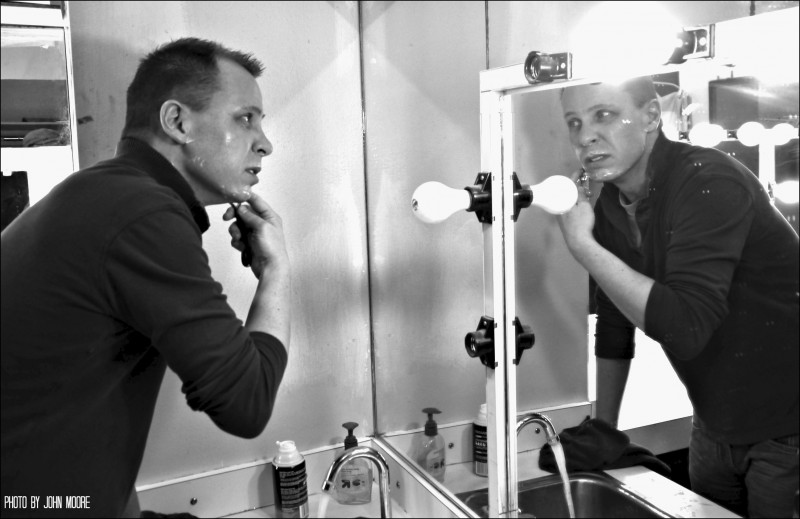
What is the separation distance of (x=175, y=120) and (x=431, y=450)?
75cm

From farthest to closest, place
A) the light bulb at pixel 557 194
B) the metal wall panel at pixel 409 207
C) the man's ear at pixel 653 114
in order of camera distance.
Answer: the metal wall panel at pixel 409 207 → the light bulb at pixel 557 194 → the man's ear at pixel 653 114

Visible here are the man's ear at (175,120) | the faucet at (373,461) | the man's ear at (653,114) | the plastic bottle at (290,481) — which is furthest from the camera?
the plastic bottle at (290,481)

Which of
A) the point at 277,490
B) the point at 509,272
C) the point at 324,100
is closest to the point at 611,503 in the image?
the point at 509,272

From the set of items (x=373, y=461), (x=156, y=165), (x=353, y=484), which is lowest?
(x=353, y=484)

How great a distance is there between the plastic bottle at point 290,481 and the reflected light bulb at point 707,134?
3.16ft

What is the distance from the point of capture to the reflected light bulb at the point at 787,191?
66cm

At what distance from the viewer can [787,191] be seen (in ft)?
2.20

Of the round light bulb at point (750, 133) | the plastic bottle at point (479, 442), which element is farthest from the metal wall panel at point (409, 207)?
the round light bulb at point (750, 133)

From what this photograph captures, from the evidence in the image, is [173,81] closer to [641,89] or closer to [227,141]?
[227,141]

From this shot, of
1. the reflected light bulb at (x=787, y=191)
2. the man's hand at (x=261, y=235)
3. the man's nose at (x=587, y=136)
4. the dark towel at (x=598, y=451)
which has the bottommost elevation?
the dark towel at (x=598, y=451)

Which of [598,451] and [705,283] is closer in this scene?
[705,283]

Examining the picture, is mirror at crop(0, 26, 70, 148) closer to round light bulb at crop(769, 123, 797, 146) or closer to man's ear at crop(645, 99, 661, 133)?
man's ear at crop(645, 99, 661, 133)

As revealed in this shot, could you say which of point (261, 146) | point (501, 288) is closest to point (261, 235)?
point (261, 146)

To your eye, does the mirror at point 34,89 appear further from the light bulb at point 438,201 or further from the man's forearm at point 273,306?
the light bulb at point 438,201
